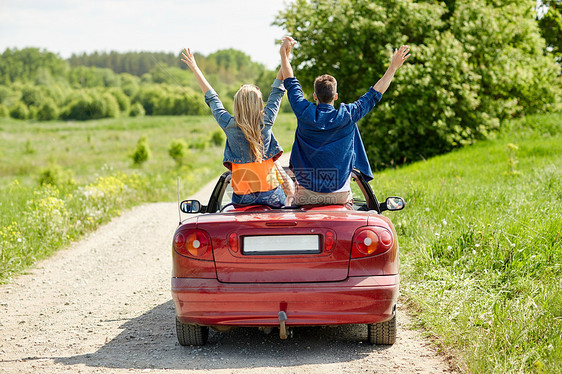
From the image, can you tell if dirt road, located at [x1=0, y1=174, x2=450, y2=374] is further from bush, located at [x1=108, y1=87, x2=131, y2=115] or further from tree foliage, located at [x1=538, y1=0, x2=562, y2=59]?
bush, located at [x1=108, y1=87, x2=131, y2=115]

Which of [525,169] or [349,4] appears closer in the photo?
[525,169]

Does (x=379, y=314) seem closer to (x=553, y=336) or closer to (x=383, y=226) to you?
(x=383, y=226)

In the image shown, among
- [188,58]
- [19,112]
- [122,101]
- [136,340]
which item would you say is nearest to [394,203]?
[188,58]

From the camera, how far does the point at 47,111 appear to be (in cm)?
Answer: 13138

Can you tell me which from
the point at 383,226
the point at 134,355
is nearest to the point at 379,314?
the point at 383,226

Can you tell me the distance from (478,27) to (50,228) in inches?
534

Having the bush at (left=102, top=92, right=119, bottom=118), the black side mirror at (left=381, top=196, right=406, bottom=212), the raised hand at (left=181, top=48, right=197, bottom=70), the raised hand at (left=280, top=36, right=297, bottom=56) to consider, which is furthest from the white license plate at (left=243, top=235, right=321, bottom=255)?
the bush at (left=102, top=92, right=119, bottom=118)

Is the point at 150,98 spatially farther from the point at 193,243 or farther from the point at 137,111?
the point at 193,243

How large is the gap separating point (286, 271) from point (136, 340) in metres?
1.69

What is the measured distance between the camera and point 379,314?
4.38 meters

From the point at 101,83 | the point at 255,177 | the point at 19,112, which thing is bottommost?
the point at 255,177

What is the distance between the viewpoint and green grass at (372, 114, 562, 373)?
4242mm

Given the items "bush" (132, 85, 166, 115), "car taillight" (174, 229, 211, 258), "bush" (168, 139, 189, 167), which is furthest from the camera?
"bush" (132, 85, 166, 115)

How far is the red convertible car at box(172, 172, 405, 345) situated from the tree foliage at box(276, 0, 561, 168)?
13.2 meters
